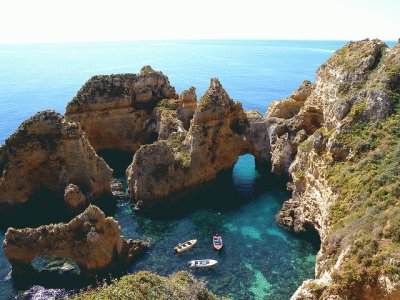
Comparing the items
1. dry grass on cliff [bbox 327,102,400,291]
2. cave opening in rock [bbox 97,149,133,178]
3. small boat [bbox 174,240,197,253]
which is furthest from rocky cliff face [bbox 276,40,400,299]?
cave opening in rock [bbox 97,149,133,178]

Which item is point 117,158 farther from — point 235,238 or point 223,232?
point 235,238

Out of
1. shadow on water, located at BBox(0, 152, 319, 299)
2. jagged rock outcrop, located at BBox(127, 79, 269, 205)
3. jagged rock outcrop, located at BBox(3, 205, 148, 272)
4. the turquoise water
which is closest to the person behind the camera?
jagged rock outcrop, located at BBox(3, 205, 148, 272)

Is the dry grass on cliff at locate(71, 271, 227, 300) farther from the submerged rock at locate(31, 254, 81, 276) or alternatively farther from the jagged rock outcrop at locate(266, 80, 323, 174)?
the jagged rock outcrop at locate(266, 80, 323, 174)

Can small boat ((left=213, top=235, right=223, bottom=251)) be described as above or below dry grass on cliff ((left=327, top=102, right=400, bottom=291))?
below

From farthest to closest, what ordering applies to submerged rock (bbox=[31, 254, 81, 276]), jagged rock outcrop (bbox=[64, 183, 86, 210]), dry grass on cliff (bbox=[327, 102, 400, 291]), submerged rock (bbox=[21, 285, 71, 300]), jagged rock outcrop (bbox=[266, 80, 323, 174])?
jagged rock outcrop (bbox=[266, 80, 323, 174]) < jagged rock outcrop (bbox=[64, 183, 86, 210]) < submerged rock (bbox=[31, 254, 81, 276]) < submerged rock (bbox=[21, 285, 71, 300]) < dry grass on cliff (bbox=[327, 102, 400, 291])

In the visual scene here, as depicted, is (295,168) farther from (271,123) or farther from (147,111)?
(147,111)

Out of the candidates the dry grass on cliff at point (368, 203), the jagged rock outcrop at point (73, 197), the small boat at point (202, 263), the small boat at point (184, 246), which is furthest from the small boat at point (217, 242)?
the jagged rock outcrop at point (73, 197)
